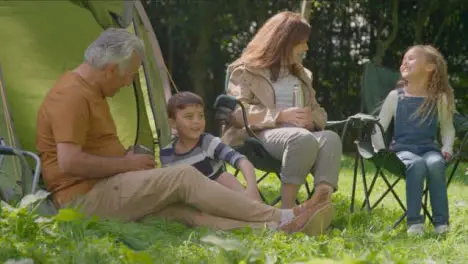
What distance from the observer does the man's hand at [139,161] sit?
130 inches

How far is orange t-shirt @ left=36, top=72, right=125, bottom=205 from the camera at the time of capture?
3178 mm

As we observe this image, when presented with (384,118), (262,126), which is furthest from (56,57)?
(384,118)

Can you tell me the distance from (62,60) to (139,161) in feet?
3.39

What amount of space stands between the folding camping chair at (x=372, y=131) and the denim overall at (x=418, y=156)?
7 centimetres

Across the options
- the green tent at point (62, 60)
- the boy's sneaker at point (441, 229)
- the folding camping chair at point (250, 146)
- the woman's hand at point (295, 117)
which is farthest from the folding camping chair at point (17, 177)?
the boy's sneaker at point (441, 229)

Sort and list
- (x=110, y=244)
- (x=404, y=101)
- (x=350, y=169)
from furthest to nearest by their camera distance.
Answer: (x=350, y=169)
(x=404, y=101)
(x=110, y=244)

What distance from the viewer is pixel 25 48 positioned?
410cm

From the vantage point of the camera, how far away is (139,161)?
332 centimetres

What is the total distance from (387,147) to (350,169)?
9.35 feet

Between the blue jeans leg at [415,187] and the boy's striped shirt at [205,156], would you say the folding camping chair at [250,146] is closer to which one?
the boy's striped shirt at [205,156]

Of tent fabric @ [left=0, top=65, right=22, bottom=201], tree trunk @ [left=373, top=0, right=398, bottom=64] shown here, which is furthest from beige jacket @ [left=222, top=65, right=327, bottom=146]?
tree trunk @ [left=373, top=0, right=398, bottom=64]

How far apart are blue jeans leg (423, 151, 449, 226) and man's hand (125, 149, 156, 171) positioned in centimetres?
118

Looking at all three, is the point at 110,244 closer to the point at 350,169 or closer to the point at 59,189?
the point at 59,189

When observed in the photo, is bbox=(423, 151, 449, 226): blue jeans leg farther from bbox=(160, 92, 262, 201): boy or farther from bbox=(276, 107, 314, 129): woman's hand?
bbox=(160, 92, 262, 201): boy
